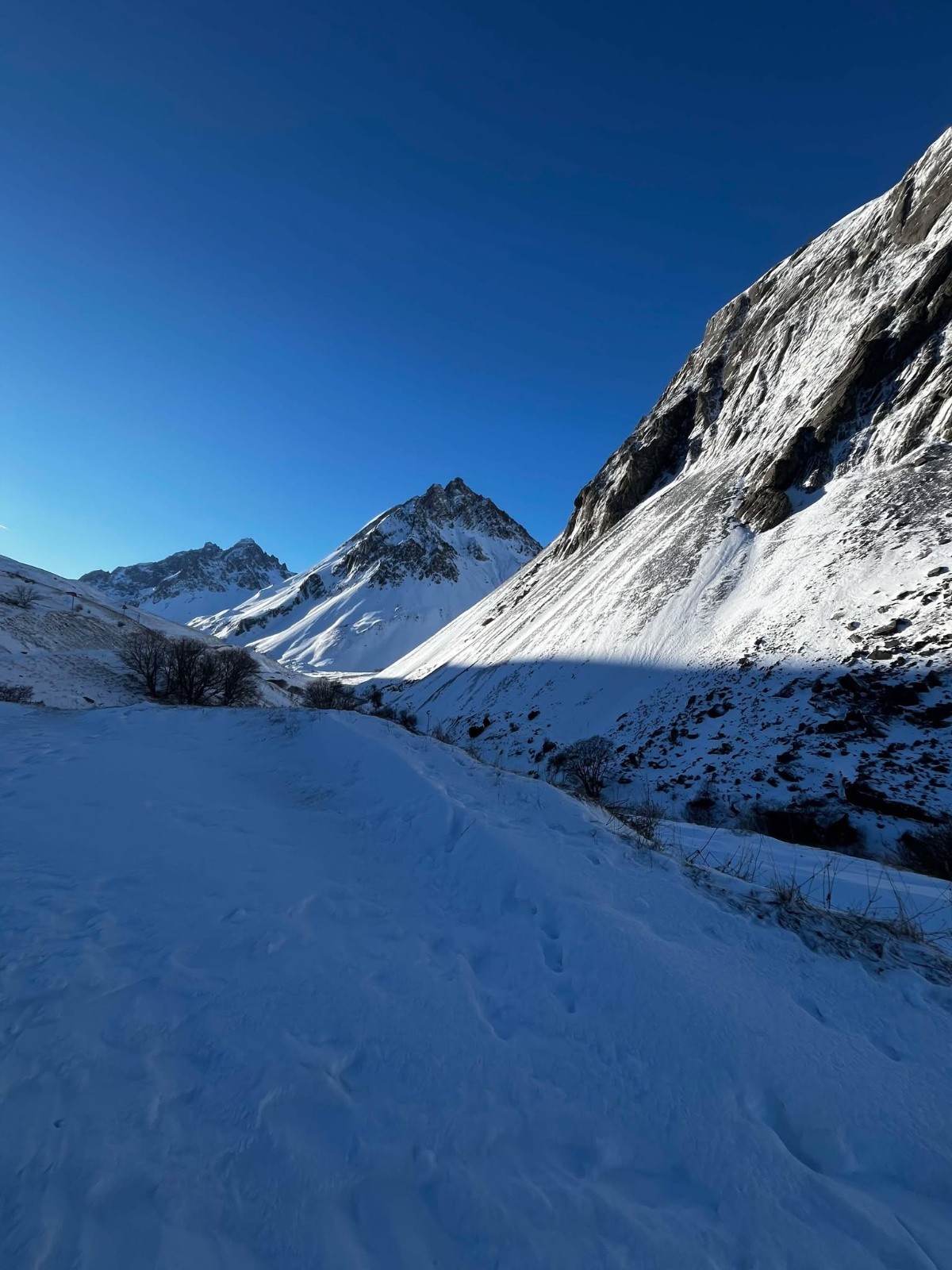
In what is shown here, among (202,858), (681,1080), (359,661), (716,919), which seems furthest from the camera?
(359,661)

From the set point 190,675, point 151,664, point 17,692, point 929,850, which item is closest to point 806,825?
point 929,850

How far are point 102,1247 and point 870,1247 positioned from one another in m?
3.48

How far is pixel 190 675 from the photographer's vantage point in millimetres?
24062

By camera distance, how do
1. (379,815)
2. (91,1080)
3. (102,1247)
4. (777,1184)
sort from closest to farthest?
(102,1247), (777,1184), (91,1080), (379,815)

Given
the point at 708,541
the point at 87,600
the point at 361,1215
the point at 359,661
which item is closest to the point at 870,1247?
the point at 361,1215

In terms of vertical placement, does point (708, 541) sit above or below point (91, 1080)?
above

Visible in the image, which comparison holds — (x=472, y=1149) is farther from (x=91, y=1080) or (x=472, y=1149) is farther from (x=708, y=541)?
(x=708, y=541)

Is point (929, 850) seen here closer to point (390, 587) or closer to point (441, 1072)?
point (441, 1072)

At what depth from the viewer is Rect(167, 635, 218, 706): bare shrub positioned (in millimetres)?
23516

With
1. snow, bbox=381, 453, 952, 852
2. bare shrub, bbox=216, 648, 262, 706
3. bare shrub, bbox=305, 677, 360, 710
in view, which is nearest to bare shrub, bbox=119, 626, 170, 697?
bare shrub, bbox=216, 648, 262, 706

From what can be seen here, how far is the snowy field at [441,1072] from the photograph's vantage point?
222cm

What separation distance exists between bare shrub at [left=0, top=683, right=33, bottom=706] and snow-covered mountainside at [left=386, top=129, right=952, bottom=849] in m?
18.1

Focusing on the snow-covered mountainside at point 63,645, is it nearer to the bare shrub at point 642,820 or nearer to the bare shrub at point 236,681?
the bare shrub at point 236,681

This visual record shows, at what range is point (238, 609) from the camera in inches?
6280
